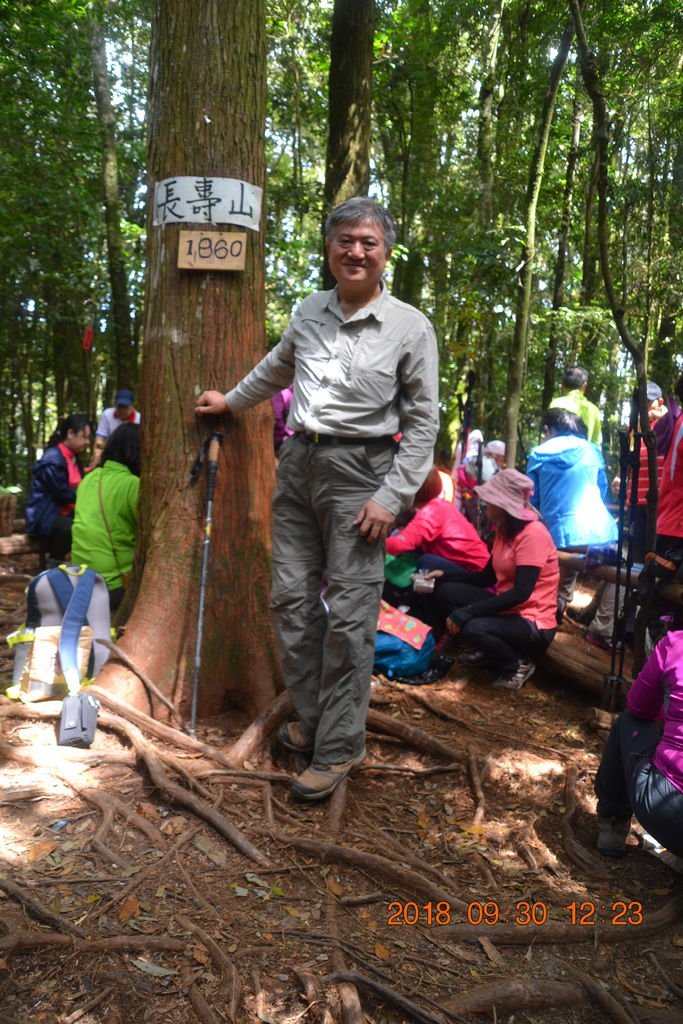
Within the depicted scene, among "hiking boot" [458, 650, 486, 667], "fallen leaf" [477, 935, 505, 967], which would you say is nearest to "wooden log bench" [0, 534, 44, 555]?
"hiking boot" [458, 650, 486, 667]

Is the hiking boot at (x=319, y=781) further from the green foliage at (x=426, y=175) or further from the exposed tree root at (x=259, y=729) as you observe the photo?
the green foliage at (x=426, y=175)

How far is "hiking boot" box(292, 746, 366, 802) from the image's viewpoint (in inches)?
144

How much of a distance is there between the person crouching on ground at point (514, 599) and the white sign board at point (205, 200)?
91.7 inches

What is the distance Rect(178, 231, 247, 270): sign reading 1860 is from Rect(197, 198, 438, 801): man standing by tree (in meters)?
0.65

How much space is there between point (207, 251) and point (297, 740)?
244cm

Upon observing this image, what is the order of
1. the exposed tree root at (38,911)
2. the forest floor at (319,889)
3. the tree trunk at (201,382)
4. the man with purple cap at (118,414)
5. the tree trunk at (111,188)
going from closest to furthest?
1. the forest floor at (319,889)
2. the exposed tree root at (38,911)
3. the tree trunk at (201,382)
4. the man with purple cap at (118,414)
5. the tree trunk at (111,188)

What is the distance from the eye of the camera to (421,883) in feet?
10.4

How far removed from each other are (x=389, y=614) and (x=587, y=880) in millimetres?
2288

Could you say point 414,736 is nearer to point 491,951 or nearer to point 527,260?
point 491,951

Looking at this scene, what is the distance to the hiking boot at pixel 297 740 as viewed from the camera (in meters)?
3.97

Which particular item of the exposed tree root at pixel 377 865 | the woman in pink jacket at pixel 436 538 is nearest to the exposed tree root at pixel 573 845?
the exposed tree root at pixel 377 865

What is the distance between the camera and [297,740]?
13.1 ft

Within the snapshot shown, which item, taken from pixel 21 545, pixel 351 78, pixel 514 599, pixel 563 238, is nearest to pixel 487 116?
pixel 563 238

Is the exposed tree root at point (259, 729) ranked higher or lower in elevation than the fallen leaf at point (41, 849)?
higher
